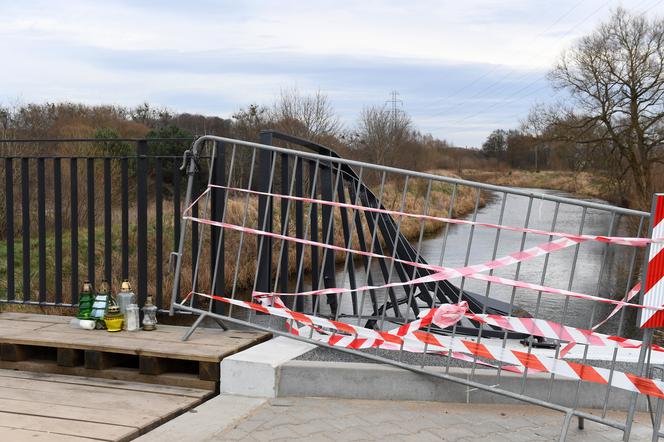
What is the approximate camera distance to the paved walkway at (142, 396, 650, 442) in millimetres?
3613

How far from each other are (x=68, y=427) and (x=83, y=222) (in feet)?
35.8

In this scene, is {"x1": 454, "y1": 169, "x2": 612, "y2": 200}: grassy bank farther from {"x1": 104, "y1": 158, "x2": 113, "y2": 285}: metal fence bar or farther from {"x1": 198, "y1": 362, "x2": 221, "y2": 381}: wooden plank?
{"x1": 198, "y1": 362, "x2": 221, "y2": 381}: wooden plank

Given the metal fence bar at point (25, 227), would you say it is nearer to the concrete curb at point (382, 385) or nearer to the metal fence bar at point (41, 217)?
the metal fence bar at point (41, 217)

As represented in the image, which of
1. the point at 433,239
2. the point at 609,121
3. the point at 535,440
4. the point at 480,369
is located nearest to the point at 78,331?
the point at 480,369

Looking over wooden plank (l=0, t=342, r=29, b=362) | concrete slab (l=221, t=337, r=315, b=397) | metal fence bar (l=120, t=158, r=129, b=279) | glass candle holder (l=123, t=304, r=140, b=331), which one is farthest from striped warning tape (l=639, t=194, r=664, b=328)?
wooden plank (l=0, t=342, r=29, b=362)

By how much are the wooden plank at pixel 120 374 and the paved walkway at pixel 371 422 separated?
0.81 feet

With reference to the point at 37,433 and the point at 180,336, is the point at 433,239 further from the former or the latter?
the point at 37,433

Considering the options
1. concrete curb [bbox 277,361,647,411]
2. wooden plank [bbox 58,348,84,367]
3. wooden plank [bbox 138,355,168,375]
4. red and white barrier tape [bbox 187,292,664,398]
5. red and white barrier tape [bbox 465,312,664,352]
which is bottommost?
wooden plank [bbox 58,348,84,367]

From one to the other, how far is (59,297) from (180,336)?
1401mm

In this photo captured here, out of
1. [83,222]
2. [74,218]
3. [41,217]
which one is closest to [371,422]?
[74,218]

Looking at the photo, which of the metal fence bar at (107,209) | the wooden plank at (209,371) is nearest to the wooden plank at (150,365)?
the wooden plank at (209,371)

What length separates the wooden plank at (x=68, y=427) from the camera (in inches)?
135

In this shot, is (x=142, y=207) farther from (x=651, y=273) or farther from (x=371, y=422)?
(x=651, y=273)

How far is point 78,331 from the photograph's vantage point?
486 cm
